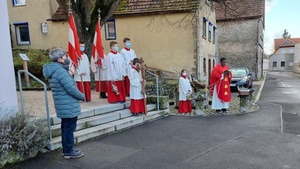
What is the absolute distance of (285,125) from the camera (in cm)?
671

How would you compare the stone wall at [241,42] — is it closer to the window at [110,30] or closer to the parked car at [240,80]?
the parked car at [240,80]

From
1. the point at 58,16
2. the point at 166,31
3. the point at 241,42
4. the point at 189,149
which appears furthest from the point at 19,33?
the point at 241,42

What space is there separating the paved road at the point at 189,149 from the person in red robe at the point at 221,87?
1412mm

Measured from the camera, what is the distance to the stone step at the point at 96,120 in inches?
203

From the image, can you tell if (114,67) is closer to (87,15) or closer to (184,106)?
(184,106)

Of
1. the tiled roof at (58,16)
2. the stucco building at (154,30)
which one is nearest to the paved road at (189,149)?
the stucco building at (154,30)

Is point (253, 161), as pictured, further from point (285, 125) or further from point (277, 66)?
point (277, 66)

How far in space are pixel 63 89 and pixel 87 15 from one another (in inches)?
297

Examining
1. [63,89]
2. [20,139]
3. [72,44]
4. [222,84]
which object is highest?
[72,44]

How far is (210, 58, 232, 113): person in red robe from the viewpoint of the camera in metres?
8.18

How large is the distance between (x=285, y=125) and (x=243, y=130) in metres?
1.50

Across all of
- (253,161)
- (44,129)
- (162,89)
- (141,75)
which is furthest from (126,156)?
(162,89)

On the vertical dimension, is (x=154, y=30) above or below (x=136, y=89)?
above

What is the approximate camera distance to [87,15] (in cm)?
1087
